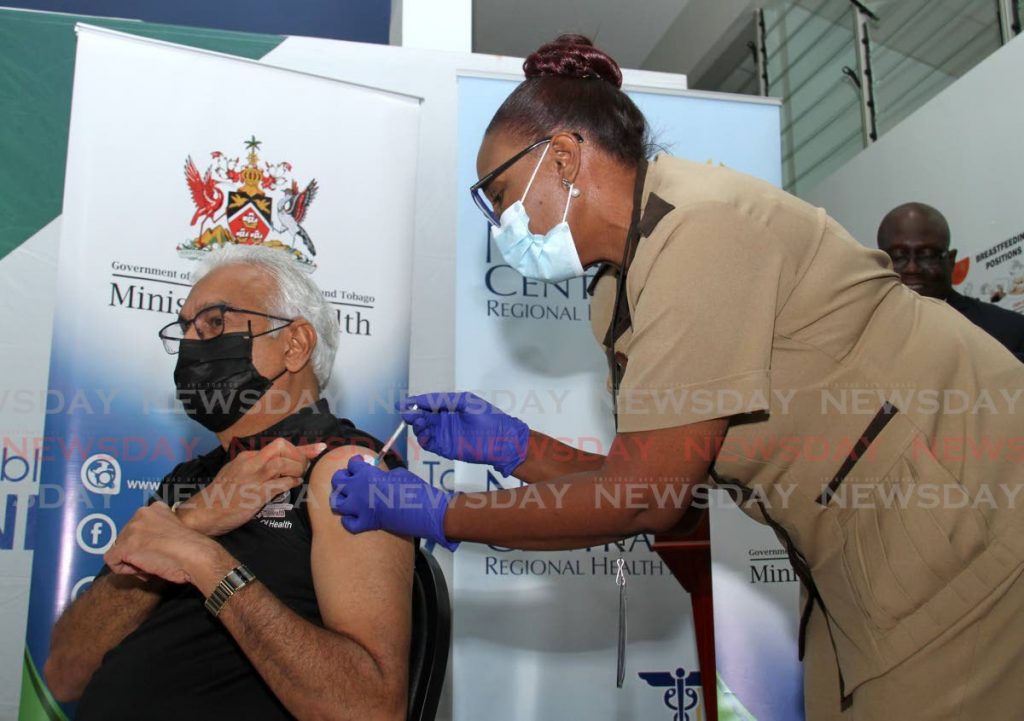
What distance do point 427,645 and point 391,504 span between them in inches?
10.8

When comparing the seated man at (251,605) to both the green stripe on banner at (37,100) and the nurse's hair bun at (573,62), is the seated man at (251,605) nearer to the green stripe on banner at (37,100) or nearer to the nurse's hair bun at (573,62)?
the nurse's hair bun at (573,62)

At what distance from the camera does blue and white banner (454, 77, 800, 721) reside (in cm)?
256

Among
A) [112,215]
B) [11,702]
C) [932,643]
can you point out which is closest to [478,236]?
[112,215]

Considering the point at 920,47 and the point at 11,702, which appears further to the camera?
the point at 920,47

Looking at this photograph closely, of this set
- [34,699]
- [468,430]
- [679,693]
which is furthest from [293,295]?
[679,693]

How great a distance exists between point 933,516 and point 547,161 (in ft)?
2.76

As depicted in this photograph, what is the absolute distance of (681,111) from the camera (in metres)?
2.97

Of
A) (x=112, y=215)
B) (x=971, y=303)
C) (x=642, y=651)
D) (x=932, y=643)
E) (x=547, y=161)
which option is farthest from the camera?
(x=971, y=303)

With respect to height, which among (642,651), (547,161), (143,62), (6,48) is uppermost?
(6,48)

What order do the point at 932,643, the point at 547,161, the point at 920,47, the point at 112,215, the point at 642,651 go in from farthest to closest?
the point at 920,47 → the point at 642,651 → the point at 112,215 → the point at 547,161 → the point at 932,643

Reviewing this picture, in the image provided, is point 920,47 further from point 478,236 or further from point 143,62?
point 143,62

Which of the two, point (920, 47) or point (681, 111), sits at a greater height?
point (920, 47)

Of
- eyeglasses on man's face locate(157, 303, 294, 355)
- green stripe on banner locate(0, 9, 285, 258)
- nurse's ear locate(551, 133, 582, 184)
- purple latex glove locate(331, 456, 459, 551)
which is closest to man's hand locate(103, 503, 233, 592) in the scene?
purple latex glove locate(331, 456, 459, 551)

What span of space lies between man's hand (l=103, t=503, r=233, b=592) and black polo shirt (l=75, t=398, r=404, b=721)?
3.3 inches
